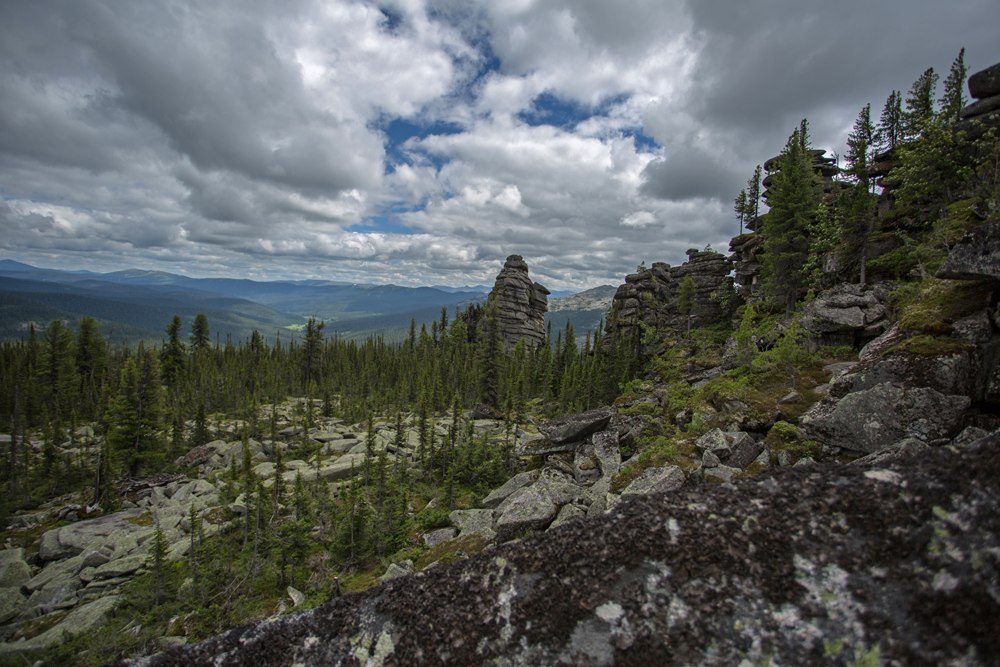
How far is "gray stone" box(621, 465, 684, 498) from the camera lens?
526 inches

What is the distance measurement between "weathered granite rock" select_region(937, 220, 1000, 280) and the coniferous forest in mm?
1938

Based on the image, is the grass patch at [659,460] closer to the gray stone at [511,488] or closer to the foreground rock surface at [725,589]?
the gray stone at [511,488]

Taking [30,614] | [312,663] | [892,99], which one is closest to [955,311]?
[312,663]

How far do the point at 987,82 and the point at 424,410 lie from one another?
184 ft

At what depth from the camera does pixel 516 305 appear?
111688 millimetres

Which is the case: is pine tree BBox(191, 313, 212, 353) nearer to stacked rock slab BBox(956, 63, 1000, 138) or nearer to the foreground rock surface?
the foreground rock surface

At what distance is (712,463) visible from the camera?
13.8m

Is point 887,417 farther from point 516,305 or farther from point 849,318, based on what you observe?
point 516,305

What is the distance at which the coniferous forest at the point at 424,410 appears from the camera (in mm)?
18516

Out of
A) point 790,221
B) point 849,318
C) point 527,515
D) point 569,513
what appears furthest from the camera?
point 790,221

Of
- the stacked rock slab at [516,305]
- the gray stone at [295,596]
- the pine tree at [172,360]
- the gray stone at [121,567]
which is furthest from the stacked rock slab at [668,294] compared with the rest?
the pine tree at [172,360]

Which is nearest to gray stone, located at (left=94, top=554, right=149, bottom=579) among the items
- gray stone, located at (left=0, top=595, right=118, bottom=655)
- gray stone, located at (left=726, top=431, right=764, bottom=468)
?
gray stone, located at (left=0, top=595, right=118, bottom=655)

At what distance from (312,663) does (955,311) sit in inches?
697

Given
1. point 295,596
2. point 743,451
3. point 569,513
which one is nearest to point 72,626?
point 295,596
